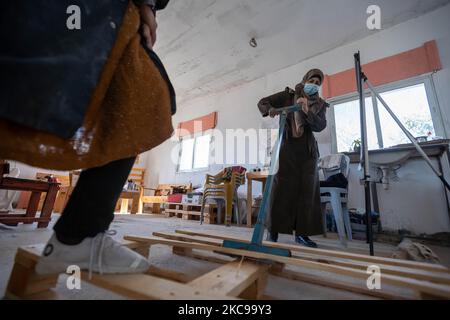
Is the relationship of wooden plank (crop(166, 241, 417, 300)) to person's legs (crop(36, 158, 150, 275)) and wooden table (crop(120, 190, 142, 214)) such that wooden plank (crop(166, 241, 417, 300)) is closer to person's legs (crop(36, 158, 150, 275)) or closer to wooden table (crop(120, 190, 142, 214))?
person's legs (crop(36, 158, 150, 275))

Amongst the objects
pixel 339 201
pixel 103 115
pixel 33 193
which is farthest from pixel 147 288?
pixel 33 193

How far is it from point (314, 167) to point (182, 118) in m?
5.07

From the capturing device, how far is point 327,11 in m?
3.00

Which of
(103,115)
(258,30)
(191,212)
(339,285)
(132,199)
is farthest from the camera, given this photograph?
(132,199)

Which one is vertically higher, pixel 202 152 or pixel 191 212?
pixel 202 152

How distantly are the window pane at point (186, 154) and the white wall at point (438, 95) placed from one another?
42.3 inches

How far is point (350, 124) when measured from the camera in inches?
128

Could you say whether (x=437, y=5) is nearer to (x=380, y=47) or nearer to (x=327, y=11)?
(x=380, y=47)

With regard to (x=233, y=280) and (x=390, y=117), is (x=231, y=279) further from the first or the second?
(x=390, y=117)

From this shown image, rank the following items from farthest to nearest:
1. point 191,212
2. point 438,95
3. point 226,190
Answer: point 191,212 → point 226,190 → point 438,95

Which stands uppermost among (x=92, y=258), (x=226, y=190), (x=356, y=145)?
(x=356, y=145)

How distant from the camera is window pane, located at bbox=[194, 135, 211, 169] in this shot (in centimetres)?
516

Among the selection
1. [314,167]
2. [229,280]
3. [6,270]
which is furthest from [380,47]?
[6,270]

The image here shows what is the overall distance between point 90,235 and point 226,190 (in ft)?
9.12
